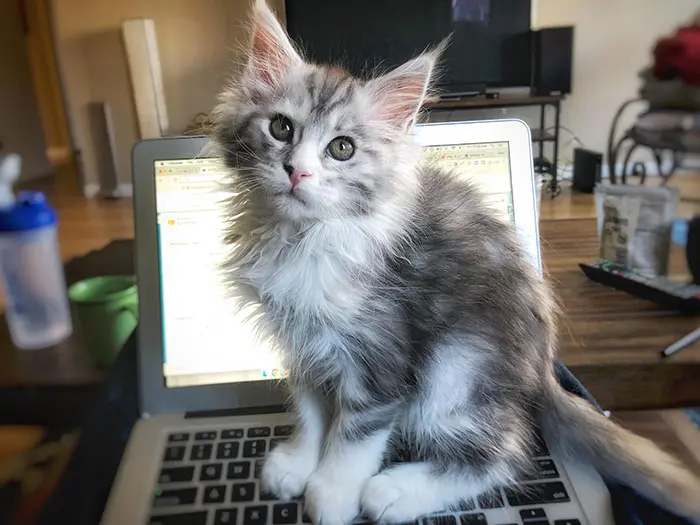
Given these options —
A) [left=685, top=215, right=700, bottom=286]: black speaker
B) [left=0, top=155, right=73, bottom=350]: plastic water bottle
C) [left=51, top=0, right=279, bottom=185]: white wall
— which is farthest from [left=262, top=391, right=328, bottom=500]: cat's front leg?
[left=51, top=0, right=279, bottom=185]: white wall

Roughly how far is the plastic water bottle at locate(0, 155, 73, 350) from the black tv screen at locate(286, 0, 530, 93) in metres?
2.46

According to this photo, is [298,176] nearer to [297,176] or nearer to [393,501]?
[297,176]

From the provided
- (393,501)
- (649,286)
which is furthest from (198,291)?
(649,286)

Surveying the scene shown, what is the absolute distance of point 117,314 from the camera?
0.91m

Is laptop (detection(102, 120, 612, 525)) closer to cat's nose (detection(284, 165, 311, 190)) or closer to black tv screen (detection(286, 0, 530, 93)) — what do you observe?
cat's nose (detection(284, 165, 311, 190))

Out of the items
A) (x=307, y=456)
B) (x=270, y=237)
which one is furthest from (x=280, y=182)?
(x=307, y=456)

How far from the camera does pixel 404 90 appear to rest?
697mm

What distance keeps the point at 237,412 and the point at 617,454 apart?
19.5 inches

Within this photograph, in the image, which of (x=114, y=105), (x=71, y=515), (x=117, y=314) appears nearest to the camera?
(x=71, y=515)

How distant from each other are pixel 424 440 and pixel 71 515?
42 centimetres

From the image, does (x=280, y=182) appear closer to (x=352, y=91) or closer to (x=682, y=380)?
(x=352, y=91)

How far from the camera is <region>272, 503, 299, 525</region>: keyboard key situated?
2.09 ft

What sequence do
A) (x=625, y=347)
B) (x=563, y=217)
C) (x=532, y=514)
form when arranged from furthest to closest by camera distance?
(x=563, y=217) → (x=625, y=347) → (x=532, y=514)

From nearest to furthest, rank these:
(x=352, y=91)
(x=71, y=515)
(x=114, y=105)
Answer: (x=71, y=515)
(x=352, y=91)
(x=114, y=105)
